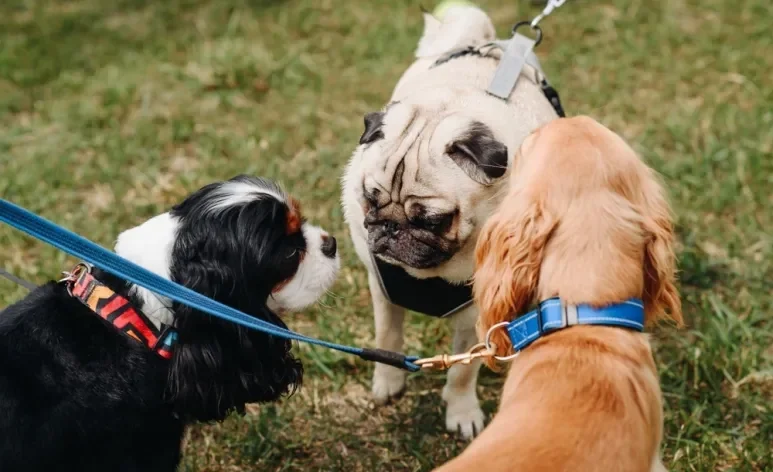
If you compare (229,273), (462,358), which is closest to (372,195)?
(229,273)

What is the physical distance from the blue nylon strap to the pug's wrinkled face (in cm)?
67

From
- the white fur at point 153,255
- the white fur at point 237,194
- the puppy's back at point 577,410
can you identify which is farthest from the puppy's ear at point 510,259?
the white fur at point 153,255

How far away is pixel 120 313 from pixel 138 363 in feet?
0.53

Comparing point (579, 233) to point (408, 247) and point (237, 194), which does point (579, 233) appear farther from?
point (237, 194)

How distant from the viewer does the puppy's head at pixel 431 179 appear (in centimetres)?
274

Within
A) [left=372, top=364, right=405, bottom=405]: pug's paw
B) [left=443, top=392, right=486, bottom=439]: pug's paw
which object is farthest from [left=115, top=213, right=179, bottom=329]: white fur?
[left=443, top=392, right=486, bottom=439]: pug's paw

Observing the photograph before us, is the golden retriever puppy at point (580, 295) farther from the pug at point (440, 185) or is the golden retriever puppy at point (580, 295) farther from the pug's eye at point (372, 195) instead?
the pug's eye at point (372, 195)

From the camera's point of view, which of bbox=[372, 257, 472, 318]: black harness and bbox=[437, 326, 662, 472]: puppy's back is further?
bbox=[372, 257, 472, 318]: black harness

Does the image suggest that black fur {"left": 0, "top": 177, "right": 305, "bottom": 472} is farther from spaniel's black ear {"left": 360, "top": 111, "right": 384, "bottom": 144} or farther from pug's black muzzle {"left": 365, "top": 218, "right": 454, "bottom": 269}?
spaniel's black ear {"left": 360, "top": 111, "right": 384, "bottom": 144}

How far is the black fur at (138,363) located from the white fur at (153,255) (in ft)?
0.09

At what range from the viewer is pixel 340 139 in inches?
200

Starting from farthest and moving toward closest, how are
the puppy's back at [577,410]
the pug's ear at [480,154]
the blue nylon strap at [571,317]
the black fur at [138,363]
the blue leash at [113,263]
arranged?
the pug's ear at [480,154]
the black fur at [138,363]
the blue nylon strap at [571,317]
the blue leash at [113,263]
the puppy's back at [577,410]

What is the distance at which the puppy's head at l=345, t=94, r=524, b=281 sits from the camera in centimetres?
274

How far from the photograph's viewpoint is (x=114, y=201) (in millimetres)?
4555
